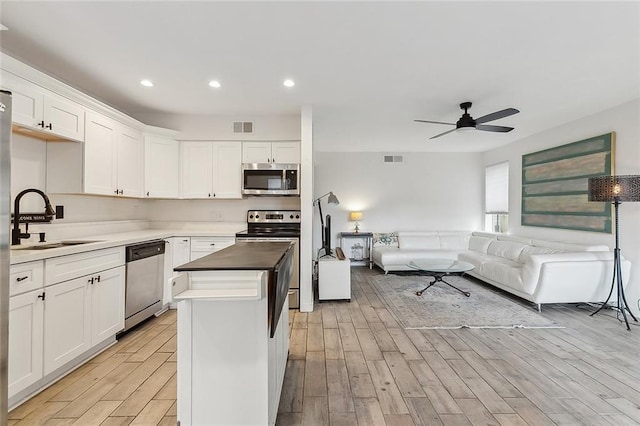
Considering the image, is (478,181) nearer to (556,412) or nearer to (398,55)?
(398,55)

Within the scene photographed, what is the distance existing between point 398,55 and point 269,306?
2304 mm

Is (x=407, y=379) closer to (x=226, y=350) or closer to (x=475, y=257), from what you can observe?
(x=226, y=350)

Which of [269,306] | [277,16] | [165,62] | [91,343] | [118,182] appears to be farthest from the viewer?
[118,182]

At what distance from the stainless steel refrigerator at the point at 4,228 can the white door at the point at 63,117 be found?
3.48ft

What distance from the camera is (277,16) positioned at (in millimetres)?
1978

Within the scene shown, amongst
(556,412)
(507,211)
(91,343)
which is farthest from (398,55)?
(507,211)

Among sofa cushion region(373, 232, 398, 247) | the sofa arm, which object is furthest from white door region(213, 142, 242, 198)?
the sofa arm

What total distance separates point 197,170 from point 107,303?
209 cm

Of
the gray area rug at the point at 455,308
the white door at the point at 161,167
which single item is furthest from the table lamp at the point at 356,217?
the white door at the point at 161,167

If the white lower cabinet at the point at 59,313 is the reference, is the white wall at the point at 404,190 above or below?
above

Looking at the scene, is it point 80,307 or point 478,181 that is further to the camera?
point 478,181

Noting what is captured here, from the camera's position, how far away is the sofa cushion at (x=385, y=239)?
646 cm

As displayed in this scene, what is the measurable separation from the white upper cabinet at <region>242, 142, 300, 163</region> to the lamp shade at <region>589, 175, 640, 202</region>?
11.9 feet

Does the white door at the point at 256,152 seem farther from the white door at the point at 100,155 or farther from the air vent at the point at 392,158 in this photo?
the air vent at the point at 392,158
